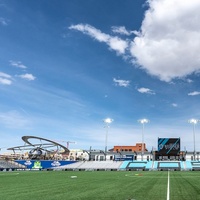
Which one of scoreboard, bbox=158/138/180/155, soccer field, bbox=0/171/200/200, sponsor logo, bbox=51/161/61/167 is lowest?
soccer field, bbox=0/171/200/200

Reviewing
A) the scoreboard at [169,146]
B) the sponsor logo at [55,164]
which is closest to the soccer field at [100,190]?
the scoreboard at [169,146]

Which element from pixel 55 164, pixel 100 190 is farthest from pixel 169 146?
pixel 100 190

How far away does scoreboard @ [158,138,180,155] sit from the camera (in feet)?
272

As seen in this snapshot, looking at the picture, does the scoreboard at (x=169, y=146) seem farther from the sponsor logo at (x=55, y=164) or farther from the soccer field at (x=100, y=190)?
the soccer field at (x=100, y=190)

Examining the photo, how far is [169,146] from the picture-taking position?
83.2 metres

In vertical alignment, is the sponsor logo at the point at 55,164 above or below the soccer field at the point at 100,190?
above

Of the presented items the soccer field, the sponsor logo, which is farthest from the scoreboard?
the soccer field

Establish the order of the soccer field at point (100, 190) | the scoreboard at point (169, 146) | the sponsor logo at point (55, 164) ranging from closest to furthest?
the soccer field at point (100, 190), the scoreboard at point (169, 146), the sponsor logo at point (55, 164)

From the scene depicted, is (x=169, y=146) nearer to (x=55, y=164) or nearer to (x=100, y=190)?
(x=55, y=164)

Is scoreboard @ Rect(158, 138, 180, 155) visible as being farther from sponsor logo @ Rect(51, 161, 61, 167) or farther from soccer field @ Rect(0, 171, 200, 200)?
soccer field @ Rect(0, 171, 200, 200)

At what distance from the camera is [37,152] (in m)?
118

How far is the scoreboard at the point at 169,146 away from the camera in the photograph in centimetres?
8281

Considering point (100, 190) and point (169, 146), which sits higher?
point (169, 146)

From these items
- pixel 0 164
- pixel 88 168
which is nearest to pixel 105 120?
pixel 88 168
